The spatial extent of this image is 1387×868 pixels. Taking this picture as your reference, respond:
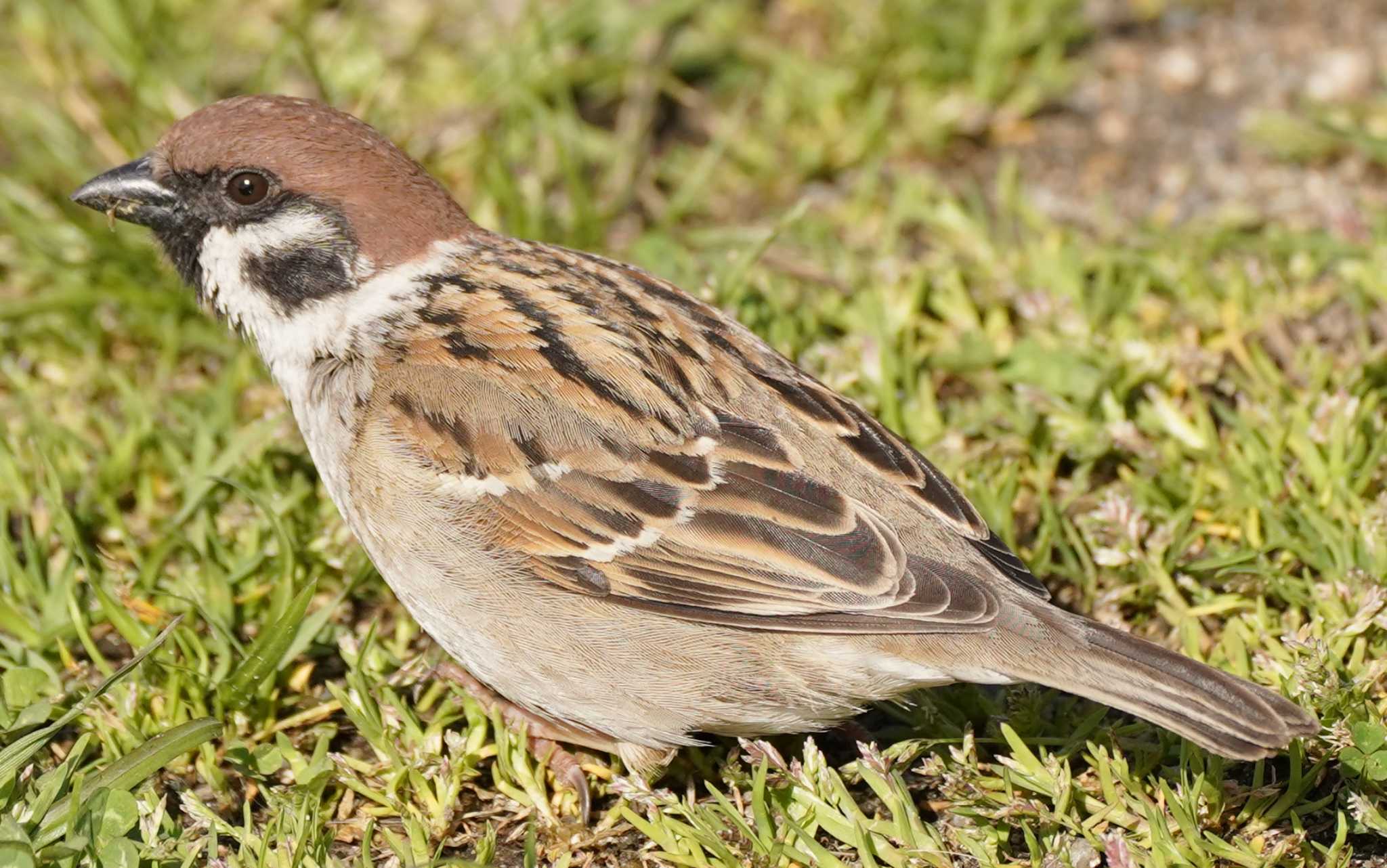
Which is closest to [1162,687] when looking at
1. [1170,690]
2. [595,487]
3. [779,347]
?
[1170,690]

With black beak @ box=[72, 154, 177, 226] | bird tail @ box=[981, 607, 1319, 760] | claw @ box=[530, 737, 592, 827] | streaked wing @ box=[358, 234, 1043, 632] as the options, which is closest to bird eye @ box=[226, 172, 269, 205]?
black beak @ box=[72, 154, 177, 226]

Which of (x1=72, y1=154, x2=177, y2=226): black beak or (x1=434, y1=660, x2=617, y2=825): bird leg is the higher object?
(x1=72, y1=154, x2=177, y2=226): black beak

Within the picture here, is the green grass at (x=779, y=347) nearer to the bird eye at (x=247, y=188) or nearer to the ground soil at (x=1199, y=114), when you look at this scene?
the ground soil at (x=1199, y=114)

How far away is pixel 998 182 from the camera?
6.25 meters

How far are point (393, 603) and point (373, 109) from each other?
245cm

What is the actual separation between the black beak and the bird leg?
1.51 m

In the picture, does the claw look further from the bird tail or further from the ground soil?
the ground soil

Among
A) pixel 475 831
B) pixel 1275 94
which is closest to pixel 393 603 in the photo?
pixel 475 831

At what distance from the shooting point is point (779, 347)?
17.3ft

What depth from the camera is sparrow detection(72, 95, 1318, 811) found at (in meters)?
3.62

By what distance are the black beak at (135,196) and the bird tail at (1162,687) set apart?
2.48m

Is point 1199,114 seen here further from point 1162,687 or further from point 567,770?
point 567,770

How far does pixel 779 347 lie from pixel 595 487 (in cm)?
159

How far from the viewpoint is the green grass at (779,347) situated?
377 centimetres
